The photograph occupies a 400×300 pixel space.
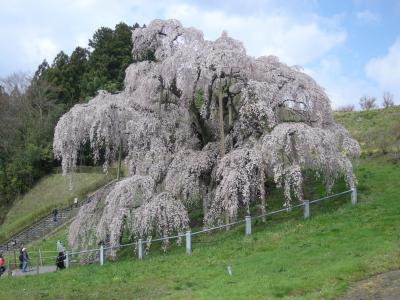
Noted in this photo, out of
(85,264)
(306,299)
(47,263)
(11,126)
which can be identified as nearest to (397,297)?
(306,299)

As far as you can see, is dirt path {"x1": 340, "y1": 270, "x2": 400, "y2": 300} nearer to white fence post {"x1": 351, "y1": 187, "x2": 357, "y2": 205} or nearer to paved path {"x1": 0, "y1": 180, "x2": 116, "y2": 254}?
white fence post {"x1": 351, "y1": 187, "x2": 357, "y2": 205}

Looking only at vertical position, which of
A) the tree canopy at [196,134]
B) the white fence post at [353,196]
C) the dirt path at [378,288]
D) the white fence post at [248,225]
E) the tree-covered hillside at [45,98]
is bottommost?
the dirt path at [378,288]

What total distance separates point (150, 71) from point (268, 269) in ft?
35.1

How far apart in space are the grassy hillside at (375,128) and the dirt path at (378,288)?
700 inches

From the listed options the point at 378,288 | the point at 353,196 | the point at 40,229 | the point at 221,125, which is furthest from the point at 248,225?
the point at 40,229

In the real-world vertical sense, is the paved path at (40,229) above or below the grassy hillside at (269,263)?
above

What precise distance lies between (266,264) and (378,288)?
13.1 ft

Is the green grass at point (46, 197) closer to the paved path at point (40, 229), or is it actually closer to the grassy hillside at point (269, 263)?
the paved path at point (40, 229)

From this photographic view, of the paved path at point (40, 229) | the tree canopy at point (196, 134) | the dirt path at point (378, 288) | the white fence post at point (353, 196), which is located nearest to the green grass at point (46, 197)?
the paved path at point (40, 229)

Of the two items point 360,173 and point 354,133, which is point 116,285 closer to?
point 360,173

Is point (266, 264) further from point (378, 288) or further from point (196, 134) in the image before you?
point (196, 134)

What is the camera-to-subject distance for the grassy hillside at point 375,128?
31.7 m

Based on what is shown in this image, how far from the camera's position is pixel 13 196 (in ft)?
169

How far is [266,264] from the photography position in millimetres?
15750
